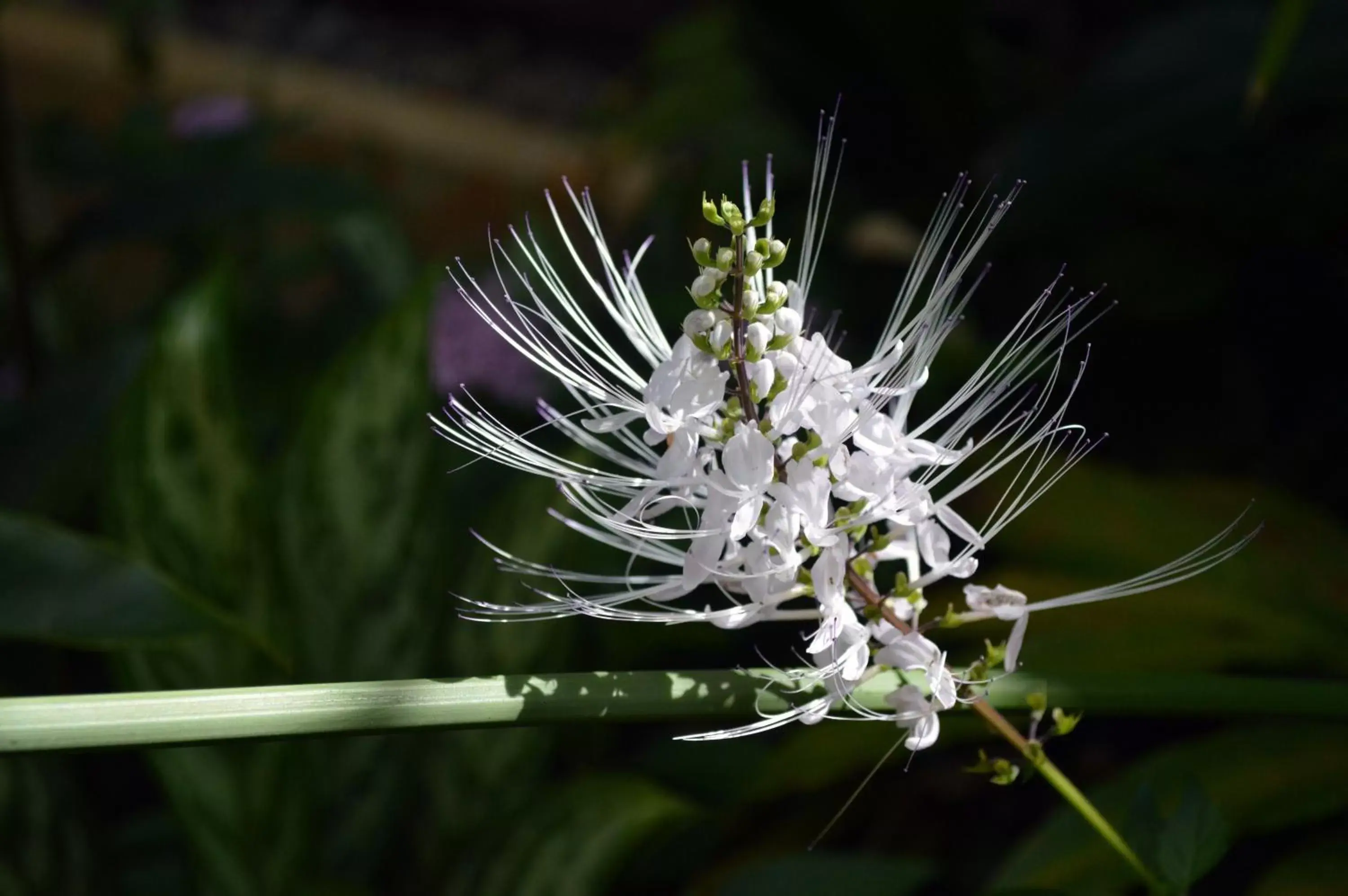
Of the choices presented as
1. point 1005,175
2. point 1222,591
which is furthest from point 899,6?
point 1222,591

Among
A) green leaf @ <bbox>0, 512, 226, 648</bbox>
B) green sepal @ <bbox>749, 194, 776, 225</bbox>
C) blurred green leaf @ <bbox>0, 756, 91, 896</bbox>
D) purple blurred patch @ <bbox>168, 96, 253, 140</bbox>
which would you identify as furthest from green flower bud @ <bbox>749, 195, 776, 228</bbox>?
purple blurred patch @ <bbox>168, 96, 253, 140</bbox>

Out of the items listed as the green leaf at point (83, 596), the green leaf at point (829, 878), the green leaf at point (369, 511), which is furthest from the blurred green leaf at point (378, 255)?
the green leaf at point (829, 878)

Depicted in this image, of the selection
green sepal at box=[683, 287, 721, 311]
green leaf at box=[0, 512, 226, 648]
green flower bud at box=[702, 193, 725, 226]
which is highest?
green flower bud at box=[702, 193, 725, 226]

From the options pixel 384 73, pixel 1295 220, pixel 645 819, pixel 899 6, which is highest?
pixel 384 73

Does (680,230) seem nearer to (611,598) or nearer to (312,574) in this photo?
(312,574)

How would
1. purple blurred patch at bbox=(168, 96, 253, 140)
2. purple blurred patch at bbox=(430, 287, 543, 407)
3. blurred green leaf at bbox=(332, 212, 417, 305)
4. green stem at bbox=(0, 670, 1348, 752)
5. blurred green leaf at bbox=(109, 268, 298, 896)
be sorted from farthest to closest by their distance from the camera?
purple blurred patch at bbox=(168, 96, 253, 140) → blurred green leaf at bbox=(332, 212, 417, 305) → purple blurred patch at bbox=(430, 287, 543, 407) → blurred green leaf at bbox=(109, 268, 298, 896) → green stem at bbox=(0, 670, 1348, 752)

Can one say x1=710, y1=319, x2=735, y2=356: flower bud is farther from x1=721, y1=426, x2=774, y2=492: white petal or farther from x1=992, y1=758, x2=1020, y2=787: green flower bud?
x1=992, y1=758, x2=1020, y2=787: green flower bud
